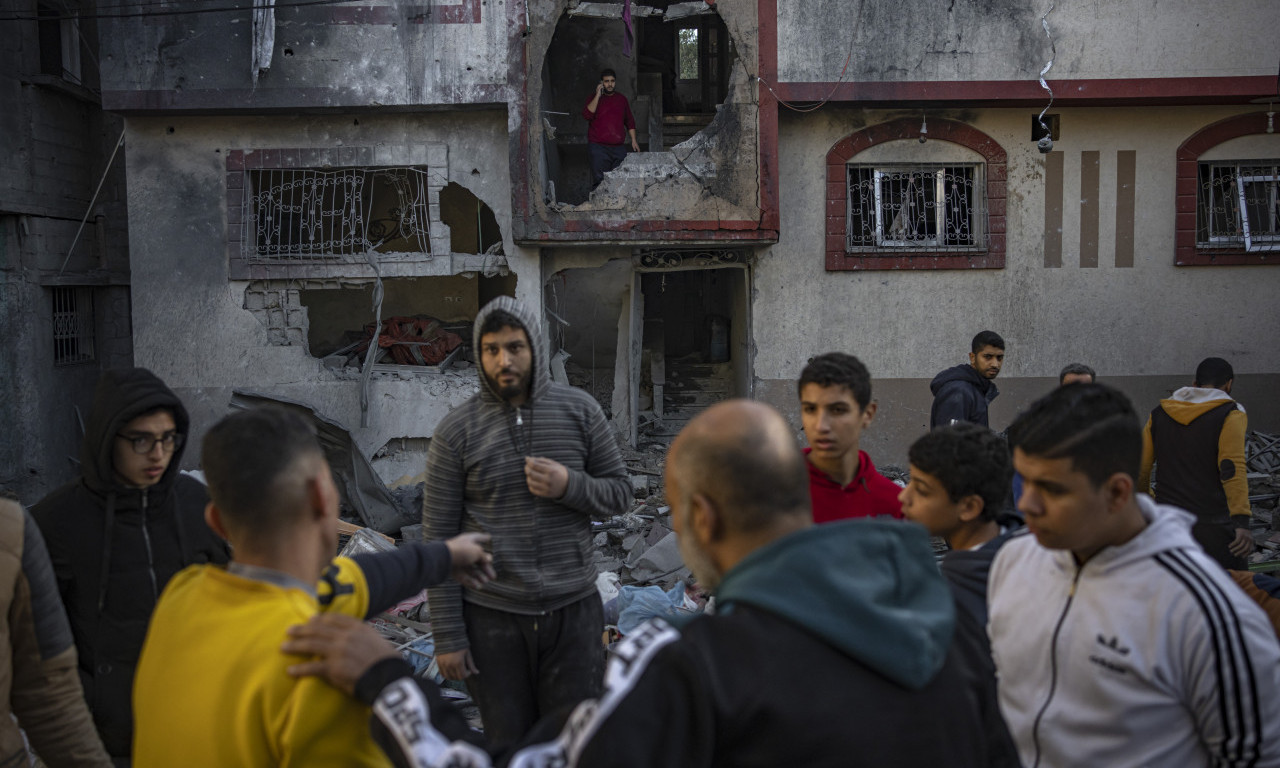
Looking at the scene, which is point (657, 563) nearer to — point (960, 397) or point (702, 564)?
point (960, 397)

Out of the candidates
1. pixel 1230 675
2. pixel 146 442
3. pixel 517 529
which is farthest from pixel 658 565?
pixel 1230 675

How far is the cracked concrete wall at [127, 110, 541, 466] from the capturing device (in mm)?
10055

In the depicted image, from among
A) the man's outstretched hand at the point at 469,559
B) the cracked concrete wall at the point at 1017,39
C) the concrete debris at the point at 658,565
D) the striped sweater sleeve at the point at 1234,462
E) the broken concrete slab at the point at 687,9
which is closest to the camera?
the man's outstretched hand at the point at 469,559

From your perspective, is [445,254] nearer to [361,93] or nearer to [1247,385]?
[361,93]

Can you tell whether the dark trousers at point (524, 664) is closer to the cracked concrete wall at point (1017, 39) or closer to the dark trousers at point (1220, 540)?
the dark trousers at point (1220, 540)

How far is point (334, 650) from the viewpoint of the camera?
1.53 metres

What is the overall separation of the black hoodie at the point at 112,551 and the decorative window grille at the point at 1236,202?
11.6m

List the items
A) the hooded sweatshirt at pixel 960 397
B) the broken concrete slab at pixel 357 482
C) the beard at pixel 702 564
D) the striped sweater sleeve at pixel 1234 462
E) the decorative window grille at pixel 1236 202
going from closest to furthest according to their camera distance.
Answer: the beard at pixel 702 564 → the striped sweater sleeve at pixel 1234 462 → the hooded sweatshirt at pixel 960 397 → the broken concrete slab at pixel 357 482 → the decorative window grille at pixel 1236 202

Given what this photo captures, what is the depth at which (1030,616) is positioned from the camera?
6.94 ft

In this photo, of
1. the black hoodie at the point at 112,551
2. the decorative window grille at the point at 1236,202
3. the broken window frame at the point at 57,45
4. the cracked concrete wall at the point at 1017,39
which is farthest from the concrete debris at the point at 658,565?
the broken window frame at the point at 57,45

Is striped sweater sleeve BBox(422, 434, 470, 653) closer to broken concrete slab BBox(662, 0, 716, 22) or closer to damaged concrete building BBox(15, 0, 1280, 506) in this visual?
damaged concrete building BBox(15, 0, 1280, 506)

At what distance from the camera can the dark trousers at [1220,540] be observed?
521cm

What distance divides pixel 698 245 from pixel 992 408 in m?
4.07

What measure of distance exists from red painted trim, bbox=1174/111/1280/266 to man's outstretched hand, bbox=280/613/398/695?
11.5 m
